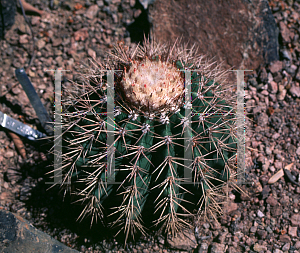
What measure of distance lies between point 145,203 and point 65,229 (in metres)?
0.76

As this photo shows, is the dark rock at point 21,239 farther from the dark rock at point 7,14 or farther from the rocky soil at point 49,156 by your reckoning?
the dark rock at point 7,14

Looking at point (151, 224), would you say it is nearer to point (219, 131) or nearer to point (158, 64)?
point (219, 131)

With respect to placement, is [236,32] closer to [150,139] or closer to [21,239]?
[150,139]

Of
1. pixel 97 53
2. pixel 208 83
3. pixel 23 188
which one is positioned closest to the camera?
pixel 208 83

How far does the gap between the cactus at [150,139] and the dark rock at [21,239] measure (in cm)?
38

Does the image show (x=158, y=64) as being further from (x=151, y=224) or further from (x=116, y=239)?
(x=116, y=239)

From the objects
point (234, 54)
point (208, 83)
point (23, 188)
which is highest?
point (234, 54)

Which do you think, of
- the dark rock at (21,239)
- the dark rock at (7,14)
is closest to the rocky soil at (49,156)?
the dark rock at (7,14)

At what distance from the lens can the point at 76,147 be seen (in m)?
1.97

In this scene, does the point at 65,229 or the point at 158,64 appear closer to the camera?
the point at 158,64

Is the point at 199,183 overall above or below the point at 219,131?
below

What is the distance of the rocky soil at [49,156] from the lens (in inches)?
89.5

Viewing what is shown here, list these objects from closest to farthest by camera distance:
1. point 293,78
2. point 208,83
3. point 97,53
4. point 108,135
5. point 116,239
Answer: point 108,135, point 208,83, point 116,239, point 293,78, point 97,53

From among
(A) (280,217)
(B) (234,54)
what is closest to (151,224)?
(A) (280,217)
